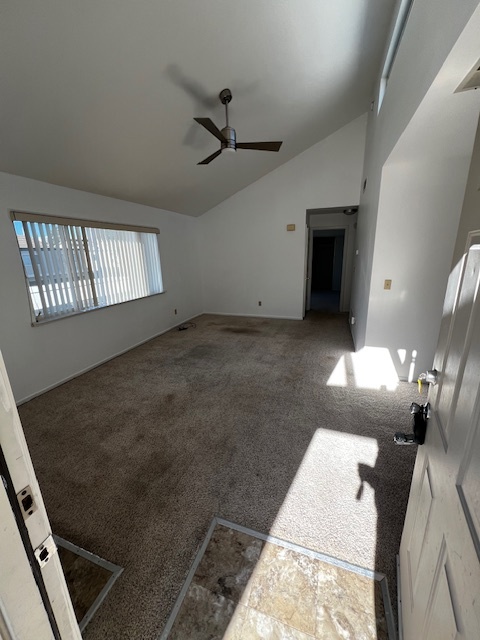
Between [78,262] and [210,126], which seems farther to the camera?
[78,262]

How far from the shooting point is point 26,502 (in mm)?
508

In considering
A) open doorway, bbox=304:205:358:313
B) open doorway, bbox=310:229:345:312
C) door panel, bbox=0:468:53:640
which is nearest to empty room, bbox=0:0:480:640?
door panel, bbox=0:468:53:640

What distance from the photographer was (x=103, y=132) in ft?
7.94

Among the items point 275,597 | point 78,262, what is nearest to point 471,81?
point 275,597

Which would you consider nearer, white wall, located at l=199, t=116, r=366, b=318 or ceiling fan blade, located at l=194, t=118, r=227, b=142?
ceiling fan blade, located at l=194, t=118, r=227, b=142

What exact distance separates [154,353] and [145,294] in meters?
1.15

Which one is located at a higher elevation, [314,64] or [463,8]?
[314,64]

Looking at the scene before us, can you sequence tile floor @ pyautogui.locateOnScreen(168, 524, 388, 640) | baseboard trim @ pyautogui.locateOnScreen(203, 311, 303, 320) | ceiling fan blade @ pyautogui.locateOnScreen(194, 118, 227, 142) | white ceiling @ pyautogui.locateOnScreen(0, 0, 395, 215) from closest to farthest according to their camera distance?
tile floor @ pyautogui.locateOnScreen(168, 524, 388, 640)
white ceiling @ pyautogui.locateOnScreen(0, 0, 395, 215)
ceiling fan blade @ pyautogui.locateOnScreen(194, 118, 227, 142)
baseboard trim @ pyautogui.locateOnScreen(203, 311, 303, 320)

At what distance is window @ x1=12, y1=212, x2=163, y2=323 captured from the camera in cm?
276

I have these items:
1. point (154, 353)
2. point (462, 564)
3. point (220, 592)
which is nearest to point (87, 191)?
point (154, 353)

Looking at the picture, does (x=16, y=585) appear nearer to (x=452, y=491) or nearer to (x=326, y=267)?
(x=452, y=491)

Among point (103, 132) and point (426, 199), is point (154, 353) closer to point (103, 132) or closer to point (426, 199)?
point (103, 132)

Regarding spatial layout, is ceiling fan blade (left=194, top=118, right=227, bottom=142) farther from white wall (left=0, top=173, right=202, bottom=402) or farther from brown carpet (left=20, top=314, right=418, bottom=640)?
brown carpet (left=20, top=314, right=418, bottom=640)

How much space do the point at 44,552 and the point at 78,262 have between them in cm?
336
